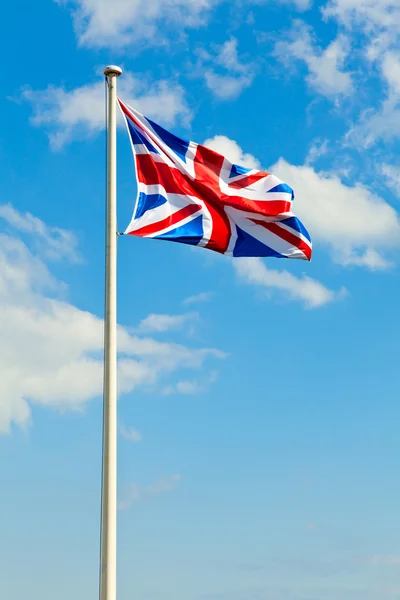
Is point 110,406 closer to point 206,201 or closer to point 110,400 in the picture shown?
point 110,400

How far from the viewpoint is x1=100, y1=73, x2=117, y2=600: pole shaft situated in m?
21.0

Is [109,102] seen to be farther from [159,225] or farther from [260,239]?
[260,239]

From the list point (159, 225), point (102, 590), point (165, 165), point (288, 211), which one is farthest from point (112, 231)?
point (102, 590)

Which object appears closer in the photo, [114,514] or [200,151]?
[114,514]

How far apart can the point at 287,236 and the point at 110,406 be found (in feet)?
27.6

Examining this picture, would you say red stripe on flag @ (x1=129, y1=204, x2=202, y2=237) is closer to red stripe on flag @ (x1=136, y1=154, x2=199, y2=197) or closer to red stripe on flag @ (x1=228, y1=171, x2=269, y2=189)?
red stripe on flag @ (x1=136, y1=154, x2=199, y2=197)

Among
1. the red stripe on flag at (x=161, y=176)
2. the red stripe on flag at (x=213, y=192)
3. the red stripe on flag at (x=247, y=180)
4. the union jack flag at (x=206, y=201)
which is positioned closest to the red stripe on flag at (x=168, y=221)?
the union jack flag at (x=206, y=201)

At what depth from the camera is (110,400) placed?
863 inches

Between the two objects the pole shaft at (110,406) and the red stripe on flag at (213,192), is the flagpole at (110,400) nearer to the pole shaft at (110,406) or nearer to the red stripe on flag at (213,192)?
the pole shaft at (110,406)

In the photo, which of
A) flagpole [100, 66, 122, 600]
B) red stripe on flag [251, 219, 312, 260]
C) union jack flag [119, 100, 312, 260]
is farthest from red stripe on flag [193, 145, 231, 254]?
flagpole [100, 66, 122, 600]

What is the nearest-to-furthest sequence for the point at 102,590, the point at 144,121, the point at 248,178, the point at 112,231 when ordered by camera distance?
1. the point at 102,590
2. the point at 112,231
3. the point at 144,121
4. the point at 248,178

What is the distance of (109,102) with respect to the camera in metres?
24.6

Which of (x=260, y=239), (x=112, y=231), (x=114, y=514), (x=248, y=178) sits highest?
Result: (x=248, y=178)

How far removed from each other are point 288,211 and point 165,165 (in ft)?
14.0
